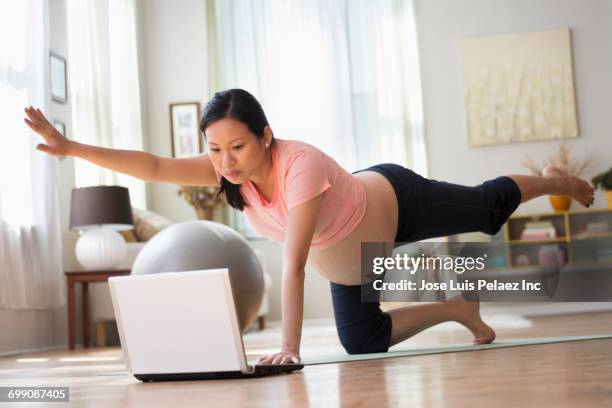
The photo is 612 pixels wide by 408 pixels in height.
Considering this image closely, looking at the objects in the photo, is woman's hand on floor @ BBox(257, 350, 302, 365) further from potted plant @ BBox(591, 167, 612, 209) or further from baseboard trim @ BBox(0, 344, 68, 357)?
potted plant @ BBox(591, 167, 612, 209)

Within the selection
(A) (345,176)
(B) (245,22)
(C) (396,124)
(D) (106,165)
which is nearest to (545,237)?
(C) (396,124)

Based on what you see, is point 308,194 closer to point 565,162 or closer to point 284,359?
point 284,359

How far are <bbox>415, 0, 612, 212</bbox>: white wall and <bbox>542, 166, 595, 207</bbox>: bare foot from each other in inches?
175

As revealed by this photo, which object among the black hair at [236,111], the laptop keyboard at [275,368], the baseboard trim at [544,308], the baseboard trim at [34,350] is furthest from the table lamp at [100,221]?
the laptop keyboard at [275,368]

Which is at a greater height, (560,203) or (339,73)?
(339,73)

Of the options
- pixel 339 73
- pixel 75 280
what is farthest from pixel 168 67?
pixel 75 280

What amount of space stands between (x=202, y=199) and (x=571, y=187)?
4.76m

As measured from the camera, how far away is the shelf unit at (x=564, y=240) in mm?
6781

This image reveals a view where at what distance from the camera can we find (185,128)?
7.54 meters

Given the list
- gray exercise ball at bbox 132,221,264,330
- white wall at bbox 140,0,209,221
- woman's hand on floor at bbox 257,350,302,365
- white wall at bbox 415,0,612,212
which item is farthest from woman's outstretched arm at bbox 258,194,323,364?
white wall at bbox 140,0,209,221

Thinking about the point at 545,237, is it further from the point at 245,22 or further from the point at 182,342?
the point at 182,342

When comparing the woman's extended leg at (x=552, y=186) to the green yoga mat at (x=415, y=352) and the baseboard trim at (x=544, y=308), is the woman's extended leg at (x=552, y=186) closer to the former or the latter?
the green yoga mat at (x=415, y=352)

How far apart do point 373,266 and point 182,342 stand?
757 mm

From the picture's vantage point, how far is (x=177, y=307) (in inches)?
76.8
